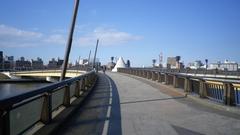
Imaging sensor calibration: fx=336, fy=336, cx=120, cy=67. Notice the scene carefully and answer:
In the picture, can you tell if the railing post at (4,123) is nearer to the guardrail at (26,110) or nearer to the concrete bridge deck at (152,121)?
the guardrail at (26,110)

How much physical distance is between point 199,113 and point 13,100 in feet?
26.4

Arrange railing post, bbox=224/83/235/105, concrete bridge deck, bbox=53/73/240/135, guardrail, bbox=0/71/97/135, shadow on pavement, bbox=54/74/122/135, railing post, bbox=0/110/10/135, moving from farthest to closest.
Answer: railing post, bbox=224/83/235/105, concrete bridge deck, bbox=53/73/240/135, shadow on pavement, bbox=54/74/122/135, guardrail, bbox=0/71/97/135, railing post, bbox=0/110/10/135

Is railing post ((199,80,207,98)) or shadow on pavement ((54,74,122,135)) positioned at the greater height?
railing post ((199,80,207,98))

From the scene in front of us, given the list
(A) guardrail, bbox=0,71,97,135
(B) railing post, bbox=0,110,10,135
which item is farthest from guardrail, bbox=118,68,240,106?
(B) railing post, bbox=0,110,10,135

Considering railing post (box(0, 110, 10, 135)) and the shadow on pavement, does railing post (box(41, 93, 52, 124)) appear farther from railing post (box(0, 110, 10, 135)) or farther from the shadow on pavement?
railing post (box(0, 110, 10, 135))

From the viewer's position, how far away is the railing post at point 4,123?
5910 mm

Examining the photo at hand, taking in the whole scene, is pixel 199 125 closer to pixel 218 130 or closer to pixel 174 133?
pixel 218 130

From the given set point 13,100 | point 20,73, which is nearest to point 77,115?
point 13,100

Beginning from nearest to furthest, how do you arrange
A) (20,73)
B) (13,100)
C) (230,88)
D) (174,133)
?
1. (13,100)
2. (174,133)
3. (230,88)
4. (20,73)

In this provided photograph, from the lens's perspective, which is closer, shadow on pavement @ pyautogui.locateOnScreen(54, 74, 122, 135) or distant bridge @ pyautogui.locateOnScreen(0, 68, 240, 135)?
distant bridge @ pyautogui.locateOnScreen(0, 68, 240, 135)

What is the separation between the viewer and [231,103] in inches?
550

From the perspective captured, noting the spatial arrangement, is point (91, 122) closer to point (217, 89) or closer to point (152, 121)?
point (152, 121)

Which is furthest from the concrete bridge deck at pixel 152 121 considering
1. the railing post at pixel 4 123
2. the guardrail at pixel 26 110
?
the railing post at pixel 4 123

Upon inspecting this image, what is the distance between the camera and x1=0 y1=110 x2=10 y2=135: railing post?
591 centimetres
